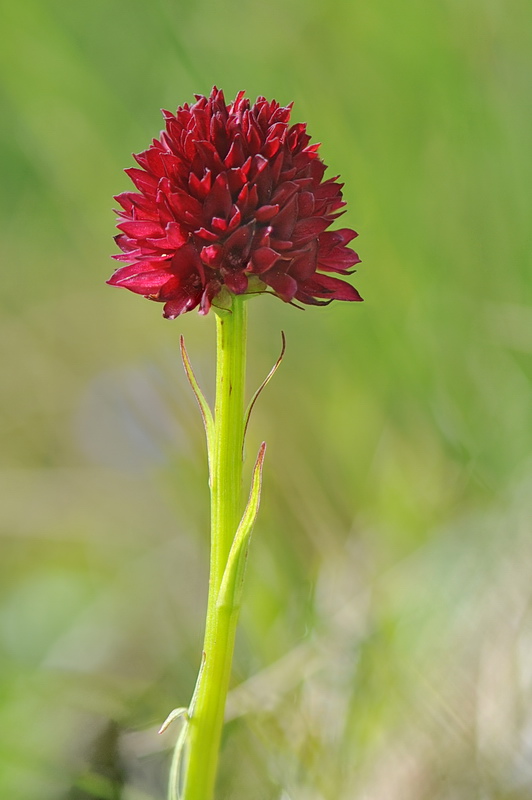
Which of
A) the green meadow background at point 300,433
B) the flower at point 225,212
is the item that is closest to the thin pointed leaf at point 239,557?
the flower at point 225,212

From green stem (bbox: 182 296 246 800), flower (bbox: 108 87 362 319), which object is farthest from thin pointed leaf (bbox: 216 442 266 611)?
flower (bbox: 108 87 362 319)

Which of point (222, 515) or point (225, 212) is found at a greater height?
point (225, 212)

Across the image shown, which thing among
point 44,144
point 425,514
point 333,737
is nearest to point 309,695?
point 333,737

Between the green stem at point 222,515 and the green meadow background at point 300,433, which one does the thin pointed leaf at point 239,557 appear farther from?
the green meadow background at point 300,433

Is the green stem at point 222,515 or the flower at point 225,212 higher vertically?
the flower at point 225,212

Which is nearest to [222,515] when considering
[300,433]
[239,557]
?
[239,557]

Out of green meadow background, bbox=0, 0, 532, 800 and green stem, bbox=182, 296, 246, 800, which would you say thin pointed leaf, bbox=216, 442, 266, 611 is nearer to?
green stem, bbox=182, 296, 246, 800

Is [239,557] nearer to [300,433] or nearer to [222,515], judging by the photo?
[222,515]
